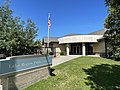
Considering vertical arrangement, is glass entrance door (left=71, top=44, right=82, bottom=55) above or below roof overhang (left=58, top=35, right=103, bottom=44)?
below

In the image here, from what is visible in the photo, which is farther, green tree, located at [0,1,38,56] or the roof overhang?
the roof overhang

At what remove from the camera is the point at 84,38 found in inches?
1385

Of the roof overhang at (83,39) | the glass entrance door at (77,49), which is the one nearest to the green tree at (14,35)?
the roof overhang at (83,39)

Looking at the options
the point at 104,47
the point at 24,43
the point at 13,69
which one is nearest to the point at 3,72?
the point at 13,69

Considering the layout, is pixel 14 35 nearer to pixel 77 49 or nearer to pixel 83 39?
pixel 83 39

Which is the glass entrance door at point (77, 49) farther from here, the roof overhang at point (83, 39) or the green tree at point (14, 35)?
the green tree at point (14, 35)

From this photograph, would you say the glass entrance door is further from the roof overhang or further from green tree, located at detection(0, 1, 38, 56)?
green tree, located at detection(0, 1, 38, 56)

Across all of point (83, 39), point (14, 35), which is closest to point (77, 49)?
point (83, 39)

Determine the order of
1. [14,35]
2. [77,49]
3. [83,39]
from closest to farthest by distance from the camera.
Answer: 1. [14,35]
2. [83,39]
3. [77,49]

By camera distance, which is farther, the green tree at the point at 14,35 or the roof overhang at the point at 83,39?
the roof overhang at the point at 83,39

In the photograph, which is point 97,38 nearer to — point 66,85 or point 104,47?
point 104,47

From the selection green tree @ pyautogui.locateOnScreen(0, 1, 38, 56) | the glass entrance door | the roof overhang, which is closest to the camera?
green tree @ pyautogui.locateOnScreen(0, 1, 38, 56)

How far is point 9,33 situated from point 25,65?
15.6 feet

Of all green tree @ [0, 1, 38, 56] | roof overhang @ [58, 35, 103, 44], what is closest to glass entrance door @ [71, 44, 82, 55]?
roof overhang @ [58, 35, 103, 44]
